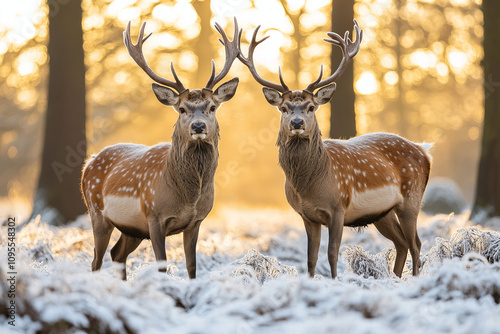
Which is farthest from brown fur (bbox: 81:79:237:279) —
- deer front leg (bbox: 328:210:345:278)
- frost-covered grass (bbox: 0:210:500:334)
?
deer front leg (bbox: 328:210:345:278)

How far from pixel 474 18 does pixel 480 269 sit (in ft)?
57.2

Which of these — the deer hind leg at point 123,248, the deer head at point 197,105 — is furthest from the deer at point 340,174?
the deer hind leg at point 123,248

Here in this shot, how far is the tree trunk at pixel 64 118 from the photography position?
976 cm

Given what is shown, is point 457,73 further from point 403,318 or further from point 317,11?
point 403,318

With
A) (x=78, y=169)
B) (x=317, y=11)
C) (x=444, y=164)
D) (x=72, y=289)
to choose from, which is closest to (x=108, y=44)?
A: (x=317, y=11)

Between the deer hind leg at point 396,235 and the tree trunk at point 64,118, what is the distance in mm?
5255

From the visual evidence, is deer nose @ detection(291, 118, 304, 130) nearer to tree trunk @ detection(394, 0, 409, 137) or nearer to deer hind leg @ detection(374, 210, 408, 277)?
deer hind leg @ detection(374, 210, 408, 277)

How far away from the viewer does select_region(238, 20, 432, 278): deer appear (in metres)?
5.55

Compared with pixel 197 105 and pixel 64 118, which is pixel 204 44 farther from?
pixel 197 105

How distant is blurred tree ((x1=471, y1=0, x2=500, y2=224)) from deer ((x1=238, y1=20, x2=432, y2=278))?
3.40m

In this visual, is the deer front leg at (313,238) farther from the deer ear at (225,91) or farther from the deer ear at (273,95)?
the deer ear at (225,91)

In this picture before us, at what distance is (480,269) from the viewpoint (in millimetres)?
3918

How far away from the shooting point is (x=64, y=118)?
9.95 metres

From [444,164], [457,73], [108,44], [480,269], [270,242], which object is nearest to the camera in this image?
[480,269]
